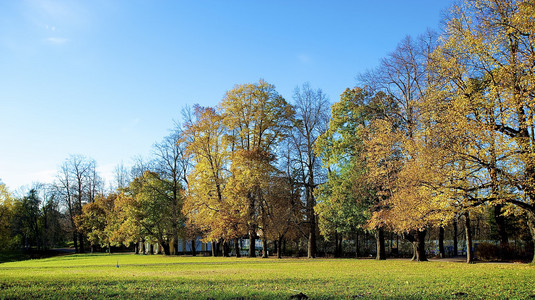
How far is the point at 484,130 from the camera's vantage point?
15.9 metres

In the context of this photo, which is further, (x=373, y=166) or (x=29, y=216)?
(x=29, y=216)

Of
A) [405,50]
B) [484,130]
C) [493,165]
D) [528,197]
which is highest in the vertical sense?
[405,50]

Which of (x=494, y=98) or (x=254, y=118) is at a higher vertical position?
(x=254, y=118)

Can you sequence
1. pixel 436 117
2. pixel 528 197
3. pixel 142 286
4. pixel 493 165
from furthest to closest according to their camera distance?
pixel 436 117 → pixel 528 197 → pixel 493 165 → pixel 142 286

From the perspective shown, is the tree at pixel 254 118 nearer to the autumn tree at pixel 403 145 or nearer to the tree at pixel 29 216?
the autumn tree at pixel 403 145

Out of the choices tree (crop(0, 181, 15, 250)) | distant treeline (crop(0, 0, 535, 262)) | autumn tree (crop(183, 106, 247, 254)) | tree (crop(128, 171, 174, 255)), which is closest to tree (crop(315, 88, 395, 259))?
distant treeline (crop(0, 0, 535, 262))

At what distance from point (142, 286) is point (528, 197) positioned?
17.5m

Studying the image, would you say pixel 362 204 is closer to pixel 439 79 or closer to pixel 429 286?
pixel 439 79

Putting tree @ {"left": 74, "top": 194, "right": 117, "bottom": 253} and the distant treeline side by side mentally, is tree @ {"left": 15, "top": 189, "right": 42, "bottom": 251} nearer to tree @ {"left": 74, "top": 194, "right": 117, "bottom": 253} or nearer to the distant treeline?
the distant treeline

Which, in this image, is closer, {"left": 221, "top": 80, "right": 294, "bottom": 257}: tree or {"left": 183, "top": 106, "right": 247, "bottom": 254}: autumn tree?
{"left": 183, "top": 106, "right": 247, "bottom": 254}: autumn tree

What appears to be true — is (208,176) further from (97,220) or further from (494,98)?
(97,220)


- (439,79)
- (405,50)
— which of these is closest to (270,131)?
(405,50)

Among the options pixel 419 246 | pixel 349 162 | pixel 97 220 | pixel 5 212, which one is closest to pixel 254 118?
pixel 349 162

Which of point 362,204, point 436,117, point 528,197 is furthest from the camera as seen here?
point 362,204
